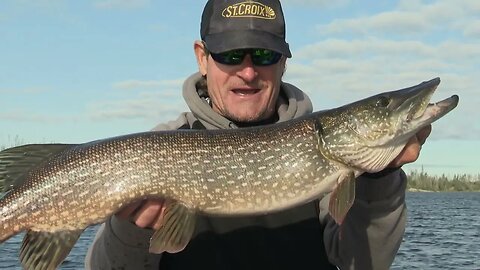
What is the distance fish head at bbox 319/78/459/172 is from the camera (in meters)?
3.49

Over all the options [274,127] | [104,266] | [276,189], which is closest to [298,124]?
[274,127]

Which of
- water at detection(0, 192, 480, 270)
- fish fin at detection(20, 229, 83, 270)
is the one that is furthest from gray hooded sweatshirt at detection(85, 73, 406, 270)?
water at detection(0, 192, 480, 270)

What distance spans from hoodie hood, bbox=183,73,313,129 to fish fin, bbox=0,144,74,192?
810mm

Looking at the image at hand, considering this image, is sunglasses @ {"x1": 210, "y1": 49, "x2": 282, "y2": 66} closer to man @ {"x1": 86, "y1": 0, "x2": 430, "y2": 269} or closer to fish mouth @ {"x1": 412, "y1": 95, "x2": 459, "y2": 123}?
man @ {"x1": 86, "y1": 0, "x2": 430, "y2": 269}

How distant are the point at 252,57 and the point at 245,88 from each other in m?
0.19

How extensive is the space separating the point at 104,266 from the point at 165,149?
763 millimetres

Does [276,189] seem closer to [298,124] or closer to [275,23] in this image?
[298,124]

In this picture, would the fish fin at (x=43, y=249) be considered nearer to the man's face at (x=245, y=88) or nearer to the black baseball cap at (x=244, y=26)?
the man's face at (x=245, y=88)

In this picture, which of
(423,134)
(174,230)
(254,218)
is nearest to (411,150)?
(423,134)

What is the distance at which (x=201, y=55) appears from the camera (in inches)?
162

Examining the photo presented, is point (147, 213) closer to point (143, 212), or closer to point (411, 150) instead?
point (143, 212)

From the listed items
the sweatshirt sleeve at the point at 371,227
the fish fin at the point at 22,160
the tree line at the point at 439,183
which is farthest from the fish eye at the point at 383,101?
the tree line at the point at 439,183

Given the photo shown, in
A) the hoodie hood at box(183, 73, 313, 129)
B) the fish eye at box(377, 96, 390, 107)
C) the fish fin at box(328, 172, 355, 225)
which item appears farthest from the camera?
the hoodie hood at box(183, 73, 313, 129)

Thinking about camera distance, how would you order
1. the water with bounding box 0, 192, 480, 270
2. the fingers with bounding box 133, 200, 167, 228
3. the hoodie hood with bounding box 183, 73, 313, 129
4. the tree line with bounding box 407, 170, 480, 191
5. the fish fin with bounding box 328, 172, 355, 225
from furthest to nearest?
1. the tree line with bounding box 407, 170, 480, 191
2. the water with bounding box 0, 192, 480, 270
3. the hoodie hood with bounding box 183, 73, 313, 129
4. the fingers with bounding box 133, 200, 167, 228
5. the fish fin with bounding box 328, 172, 355, 225
